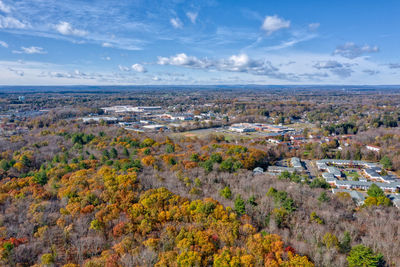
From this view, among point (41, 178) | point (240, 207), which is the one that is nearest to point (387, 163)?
point (240, 207)

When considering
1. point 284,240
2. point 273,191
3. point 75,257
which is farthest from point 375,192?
point 75,257

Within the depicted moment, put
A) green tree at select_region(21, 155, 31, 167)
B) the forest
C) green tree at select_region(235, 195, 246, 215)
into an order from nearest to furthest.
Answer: the forest < green tree at select_region(235, 195, 246, 215) < green tree at select_region(21, 155, 31, 167)

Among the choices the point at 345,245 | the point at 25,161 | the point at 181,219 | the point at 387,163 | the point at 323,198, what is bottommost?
the point at 387,163

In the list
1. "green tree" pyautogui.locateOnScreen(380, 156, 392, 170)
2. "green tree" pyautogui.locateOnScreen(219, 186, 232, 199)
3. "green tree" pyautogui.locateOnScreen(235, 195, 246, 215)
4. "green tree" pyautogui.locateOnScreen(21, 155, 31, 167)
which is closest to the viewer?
"green tree" pyautogui.locateOnScreen(235, 195, 246, 215)

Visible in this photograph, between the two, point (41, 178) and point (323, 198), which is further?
point (41, 178)

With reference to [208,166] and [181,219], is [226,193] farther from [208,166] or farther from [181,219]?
[208,166]

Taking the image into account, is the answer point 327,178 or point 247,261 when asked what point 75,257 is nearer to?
point 247,261

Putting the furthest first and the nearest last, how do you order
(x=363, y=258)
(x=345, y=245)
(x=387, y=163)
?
(x=387, y=163), (x=345, y=245), (x=363, y=258)

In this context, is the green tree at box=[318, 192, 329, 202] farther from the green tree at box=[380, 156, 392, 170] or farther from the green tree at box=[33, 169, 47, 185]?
the green tree at box=[33, 169, 47, 185]

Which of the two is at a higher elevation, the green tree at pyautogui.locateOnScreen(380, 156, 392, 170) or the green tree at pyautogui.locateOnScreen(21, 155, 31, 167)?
the green tree at pyautogui.locateOnScreen(21, 155, 31, 167)

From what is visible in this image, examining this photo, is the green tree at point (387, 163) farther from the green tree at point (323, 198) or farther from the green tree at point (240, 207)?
the green tree at point (240, 207)

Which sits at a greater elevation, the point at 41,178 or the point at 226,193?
the point at 41,178

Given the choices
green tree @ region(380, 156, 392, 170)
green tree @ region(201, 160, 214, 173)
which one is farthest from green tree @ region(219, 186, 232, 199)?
green tree @ region(380, 156, 392, 170)
